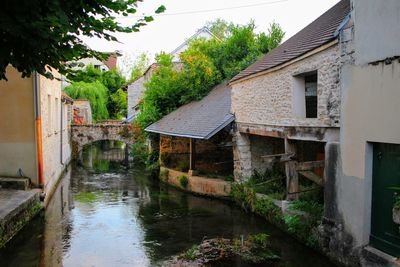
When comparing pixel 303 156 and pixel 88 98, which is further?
pixel 88 98

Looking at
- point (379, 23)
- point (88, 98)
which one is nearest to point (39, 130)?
point (379, 23)

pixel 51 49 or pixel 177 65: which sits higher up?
pixel 177 65

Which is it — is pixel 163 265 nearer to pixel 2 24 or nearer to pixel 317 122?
pixel 317 122

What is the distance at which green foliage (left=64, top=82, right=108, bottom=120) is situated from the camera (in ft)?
102

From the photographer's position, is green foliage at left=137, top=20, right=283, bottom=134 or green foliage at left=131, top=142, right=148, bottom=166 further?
green foliage at left=131, top=142, right=148, bottom=166

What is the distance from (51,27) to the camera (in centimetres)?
480

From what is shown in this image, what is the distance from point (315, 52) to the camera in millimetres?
7883

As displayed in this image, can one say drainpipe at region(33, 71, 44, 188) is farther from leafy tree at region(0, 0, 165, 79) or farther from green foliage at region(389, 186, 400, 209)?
green foliage at region(389, 186, 400, 209)

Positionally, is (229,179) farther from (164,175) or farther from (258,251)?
(258,251)

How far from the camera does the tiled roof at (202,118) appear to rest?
42.0 ft

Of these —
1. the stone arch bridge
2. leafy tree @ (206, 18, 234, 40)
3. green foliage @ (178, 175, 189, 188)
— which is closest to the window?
green foliage @ (178, 175, 189, 188)

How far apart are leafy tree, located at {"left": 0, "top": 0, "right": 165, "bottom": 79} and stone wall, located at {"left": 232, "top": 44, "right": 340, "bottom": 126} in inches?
152

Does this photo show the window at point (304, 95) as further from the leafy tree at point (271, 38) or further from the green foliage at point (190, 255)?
the leafy tree at point (271, 38)

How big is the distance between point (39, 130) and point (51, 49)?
6.78 m
